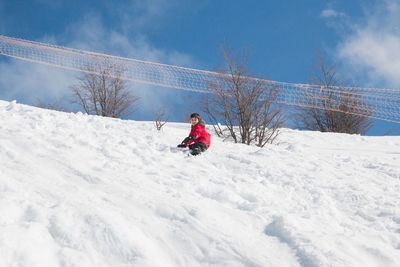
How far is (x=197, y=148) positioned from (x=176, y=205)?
2.35 metres

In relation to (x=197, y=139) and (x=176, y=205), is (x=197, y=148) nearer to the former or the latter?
(x=197, y=139)

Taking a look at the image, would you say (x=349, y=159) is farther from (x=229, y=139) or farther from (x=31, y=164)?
(x=31, y=164)

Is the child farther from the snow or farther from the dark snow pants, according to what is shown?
the snow

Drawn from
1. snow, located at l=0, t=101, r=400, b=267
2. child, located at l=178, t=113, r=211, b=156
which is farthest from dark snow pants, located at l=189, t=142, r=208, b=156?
snow, located at l=0, t=101, r=400, b=267

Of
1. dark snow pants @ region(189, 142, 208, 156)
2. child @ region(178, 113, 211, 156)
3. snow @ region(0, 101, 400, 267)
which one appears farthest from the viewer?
child @ region(178, 113, 211, 156)

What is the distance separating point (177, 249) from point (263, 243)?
0.70 m

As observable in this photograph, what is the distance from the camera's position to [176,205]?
2895 millimetres

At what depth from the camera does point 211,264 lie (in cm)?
217

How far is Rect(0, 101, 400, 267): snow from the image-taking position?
2221mm

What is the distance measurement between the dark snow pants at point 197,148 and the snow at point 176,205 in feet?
0.45

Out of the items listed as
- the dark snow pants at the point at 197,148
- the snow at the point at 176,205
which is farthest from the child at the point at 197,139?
the snow at the point at 176,205

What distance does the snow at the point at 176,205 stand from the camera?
2221mm

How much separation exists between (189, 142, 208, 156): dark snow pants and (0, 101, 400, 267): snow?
0.45 feet

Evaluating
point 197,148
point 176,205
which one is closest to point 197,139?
point 197,148
